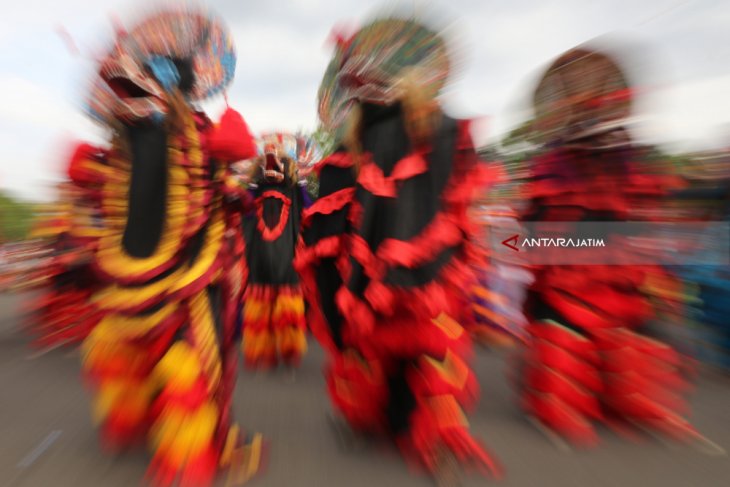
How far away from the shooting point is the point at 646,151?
7.49ft

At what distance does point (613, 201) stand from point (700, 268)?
1.75 meters

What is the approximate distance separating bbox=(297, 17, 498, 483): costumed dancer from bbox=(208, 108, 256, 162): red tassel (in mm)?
481

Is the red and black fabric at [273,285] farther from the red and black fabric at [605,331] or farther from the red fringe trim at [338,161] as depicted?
the red and black fabric at [605,331]

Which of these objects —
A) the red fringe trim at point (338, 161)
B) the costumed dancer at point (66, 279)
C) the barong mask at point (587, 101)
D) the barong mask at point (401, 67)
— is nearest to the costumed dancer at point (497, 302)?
the barong mask at point (587, 101)

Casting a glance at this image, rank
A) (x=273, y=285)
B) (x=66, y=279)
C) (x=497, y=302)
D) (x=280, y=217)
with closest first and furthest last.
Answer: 1. (x=273, y=285)
2. (x=280, y=217)
3. (x=66, y=279)
4. (x=497, y=302)

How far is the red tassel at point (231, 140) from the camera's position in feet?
6.28

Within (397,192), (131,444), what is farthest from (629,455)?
(131,444)

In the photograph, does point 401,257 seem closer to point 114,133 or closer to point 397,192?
point 397,192

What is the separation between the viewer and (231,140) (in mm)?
1908

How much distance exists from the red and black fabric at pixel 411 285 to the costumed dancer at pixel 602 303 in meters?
0.65

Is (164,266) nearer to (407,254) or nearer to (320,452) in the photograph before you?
(407,254)

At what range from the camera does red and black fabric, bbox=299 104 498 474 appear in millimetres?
1774

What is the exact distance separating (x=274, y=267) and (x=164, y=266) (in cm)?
187

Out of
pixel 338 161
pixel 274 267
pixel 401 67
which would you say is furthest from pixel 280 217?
pixel 401 67
